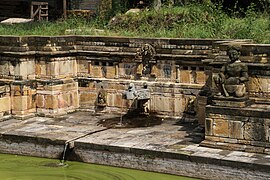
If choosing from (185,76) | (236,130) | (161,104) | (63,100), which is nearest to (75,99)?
(63,100)

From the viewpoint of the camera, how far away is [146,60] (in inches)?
537

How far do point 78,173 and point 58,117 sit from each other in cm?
334

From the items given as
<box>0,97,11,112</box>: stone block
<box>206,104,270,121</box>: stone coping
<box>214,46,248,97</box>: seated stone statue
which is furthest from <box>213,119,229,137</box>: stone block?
<box>0,97,11,112</box>: stone block

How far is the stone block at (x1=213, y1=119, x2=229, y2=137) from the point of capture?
34.8 ft

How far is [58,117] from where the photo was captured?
46.1 ft

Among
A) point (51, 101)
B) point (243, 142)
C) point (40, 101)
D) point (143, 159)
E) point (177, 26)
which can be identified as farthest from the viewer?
point (177, 26)

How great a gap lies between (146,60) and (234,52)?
11.0 ft

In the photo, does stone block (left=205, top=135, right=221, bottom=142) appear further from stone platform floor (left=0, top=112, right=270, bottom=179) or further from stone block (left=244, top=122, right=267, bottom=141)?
stone block (left=244, top=122, right=267, bottom=141)

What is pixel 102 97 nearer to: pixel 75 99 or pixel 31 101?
pixel 75 99

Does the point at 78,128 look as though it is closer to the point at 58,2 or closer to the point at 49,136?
the point at 49,136

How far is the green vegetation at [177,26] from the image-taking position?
14039 millimetres

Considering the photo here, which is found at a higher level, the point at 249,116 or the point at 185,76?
the point at 185,76

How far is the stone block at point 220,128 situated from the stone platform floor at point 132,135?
32 cm

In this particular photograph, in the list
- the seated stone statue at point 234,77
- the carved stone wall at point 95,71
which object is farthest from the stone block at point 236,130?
the carved stone wall at point 95,71
